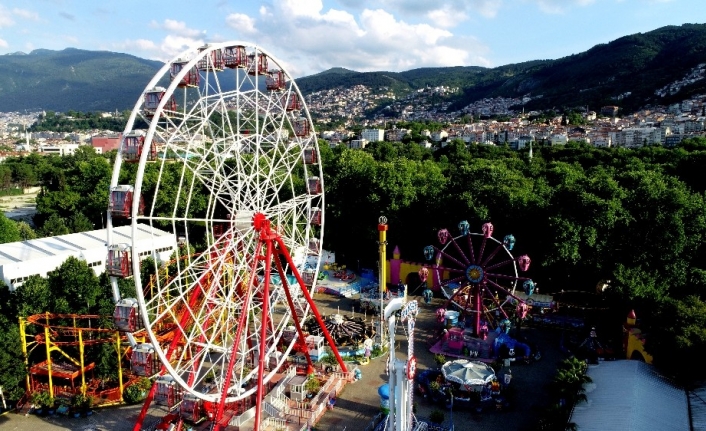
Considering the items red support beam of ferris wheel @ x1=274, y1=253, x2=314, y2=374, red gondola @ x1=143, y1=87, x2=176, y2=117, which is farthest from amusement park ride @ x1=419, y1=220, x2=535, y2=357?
red gondola @ x1=143, y1=87, x2=176, y2=117

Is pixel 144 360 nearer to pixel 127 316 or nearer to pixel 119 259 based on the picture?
pixel 127 316

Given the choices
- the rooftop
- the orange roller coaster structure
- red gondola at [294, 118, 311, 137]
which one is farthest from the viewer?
the rooftop

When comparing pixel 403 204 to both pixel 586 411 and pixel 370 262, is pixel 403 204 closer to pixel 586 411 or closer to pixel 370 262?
pixel 370 262

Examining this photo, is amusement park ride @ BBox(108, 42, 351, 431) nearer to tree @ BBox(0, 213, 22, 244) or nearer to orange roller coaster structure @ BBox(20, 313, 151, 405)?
orange roller coaster structure @ BBox(20, 313, 151, 405)

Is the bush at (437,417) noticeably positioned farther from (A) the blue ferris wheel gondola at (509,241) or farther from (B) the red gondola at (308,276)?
(A) the blue ferris wheel gondola at (509,241)

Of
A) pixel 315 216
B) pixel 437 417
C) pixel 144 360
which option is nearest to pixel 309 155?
pixel 315 216

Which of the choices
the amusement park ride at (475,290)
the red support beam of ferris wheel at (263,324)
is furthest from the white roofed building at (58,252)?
the amusement park ride at (475,290)

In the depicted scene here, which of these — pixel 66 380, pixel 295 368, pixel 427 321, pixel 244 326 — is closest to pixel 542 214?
pixel 427 321
